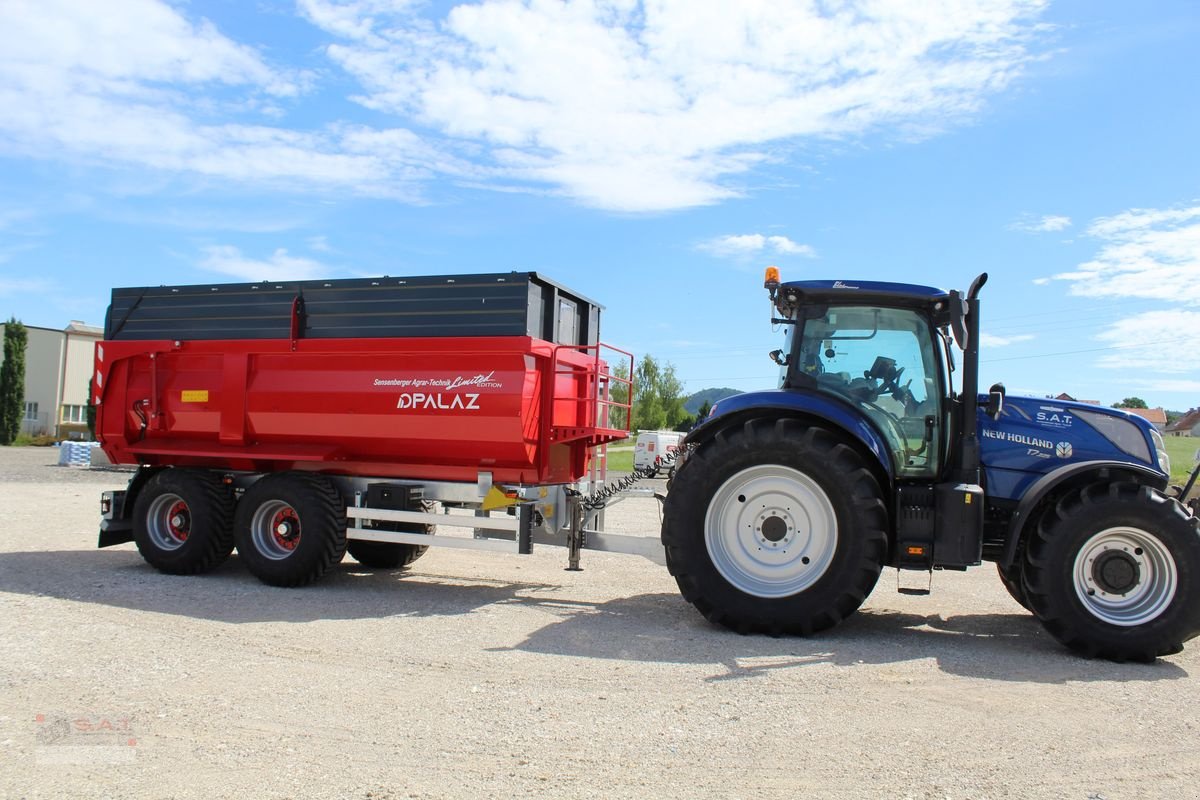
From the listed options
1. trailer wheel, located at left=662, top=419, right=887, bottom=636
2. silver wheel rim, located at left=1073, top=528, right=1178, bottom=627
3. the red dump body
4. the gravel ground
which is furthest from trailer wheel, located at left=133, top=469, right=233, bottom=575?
silver wheel rim, located at left=1073, top=528, right=1178, bottom=627

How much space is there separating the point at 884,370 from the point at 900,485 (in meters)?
0.94

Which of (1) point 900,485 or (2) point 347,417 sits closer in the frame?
(1) point 900,485

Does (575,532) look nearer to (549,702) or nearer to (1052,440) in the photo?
(549,702)

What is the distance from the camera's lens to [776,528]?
6.93 m

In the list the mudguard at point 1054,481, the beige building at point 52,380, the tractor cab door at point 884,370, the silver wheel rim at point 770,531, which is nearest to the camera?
the mudguard at point 1054,481

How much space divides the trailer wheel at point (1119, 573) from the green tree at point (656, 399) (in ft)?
196

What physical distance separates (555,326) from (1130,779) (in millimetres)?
6091

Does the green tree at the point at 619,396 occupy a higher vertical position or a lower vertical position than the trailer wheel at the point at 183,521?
higher

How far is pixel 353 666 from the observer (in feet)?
19.0

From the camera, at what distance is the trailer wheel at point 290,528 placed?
8.56m

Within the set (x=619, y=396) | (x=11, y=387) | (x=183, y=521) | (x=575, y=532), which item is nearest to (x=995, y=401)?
(x=575, y=532)

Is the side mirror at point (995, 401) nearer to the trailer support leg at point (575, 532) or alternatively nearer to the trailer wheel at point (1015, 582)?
the trailer wheel at point (1015, 582)

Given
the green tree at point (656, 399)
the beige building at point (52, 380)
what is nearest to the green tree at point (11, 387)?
the beige building at point (52, 380)

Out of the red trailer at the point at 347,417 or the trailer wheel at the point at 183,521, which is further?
the trailer wheel at the point at 183,521
